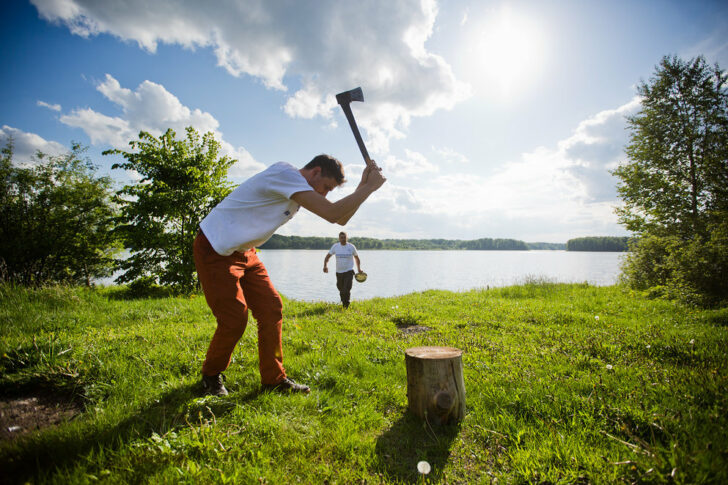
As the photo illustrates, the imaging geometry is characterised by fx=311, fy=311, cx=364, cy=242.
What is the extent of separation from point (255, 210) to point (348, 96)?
2149 millimetres

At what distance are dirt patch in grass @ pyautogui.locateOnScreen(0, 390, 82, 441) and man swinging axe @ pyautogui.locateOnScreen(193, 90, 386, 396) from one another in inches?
48.9


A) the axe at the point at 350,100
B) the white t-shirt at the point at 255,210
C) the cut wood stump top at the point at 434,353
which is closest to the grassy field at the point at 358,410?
the cut wood stump top at the point at 434,353

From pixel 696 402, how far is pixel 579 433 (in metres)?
1.44

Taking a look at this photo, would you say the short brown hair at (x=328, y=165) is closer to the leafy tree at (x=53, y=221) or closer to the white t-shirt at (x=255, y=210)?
the white t-shirt at (x=255, y=210)

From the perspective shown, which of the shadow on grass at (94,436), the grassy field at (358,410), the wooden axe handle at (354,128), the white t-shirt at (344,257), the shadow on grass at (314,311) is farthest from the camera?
the white t-shirt at (344,257)

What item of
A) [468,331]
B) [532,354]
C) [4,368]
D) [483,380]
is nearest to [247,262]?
[4,368]

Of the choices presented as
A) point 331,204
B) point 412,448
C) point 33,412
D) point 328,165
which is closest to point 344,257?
point 328,165

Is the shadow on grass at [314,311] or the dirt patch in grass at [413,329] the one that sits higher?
the shadow on grass at [314,311]

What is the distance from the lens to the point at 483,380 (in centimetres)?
413

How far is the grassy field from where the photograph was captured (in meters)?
2.34

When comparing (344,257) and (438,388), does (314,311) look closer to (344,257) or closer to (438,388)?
(344,257)

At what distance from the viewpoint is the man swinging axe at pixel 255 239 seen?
10.1ft

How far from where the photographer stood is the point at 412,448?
2.86 m

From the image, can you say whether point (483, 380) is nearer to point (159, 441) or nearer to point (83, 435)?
point (159, 441)
